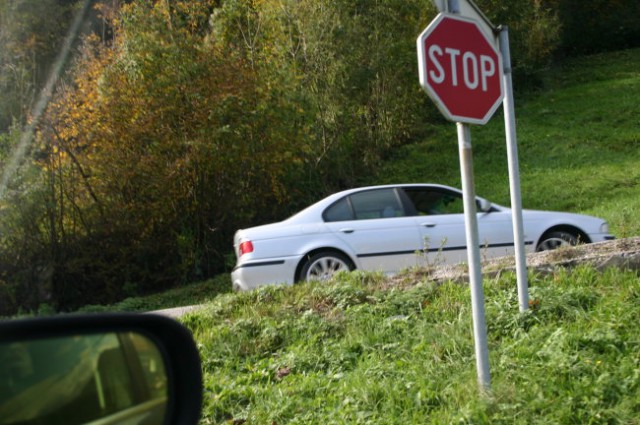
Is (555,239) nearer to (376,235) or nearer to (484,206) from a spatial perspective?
(484,206)

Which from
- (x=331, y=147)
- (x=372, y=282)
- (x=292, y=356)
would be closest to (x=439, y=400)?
(x=292, y=356)

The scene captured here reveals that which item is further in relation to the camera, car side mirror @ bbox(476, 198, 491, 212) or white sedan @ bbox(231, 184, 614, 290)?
car side mirror @ bbox(476, 198, 491, 212)

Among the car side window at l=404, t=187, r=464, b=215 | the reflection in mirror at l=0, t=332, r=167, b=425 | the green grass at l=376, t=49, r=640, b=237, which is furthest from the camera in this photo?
the green grass at l=376, t=49, r=640, b=237

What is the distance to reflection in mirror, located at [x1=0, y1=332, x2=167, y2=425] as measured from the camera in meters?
1.98

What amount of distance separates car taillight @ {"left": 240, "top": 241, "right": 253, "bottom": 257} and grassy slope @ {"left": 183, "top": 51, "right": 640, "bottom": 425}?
75.6 inches

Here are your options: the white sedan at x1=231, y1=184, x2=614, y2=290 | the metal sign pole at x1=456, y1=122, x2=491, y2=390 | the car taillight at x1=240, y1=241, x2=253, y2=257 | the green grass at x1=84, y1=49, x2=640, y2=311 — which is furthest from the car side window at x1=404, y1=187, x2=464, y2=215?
the metal sign pole at x1=456, y1=122, x2=491, y2=390

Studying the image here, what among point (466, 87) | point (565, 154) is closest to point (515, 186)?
point (466, 87)

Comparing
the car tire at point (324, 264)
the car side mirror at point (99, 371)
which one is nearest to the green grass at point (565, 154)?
the car tire at point (324, 264)

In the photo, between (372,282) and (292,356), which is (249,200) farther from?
(292,356)

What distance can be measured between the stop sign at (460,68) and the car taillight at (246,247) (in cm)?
533

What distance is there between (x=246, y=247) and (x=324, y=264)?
3.29 feet

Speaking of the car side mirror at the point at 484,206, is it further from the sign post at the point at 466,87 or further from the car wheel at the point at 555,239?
the sign post at the point at 466,87

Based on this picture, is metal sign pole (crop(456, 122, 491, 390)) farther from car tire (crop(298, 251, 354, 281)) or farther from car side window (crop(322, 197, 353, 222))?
car side window (crop(322, 197, 353, 222))

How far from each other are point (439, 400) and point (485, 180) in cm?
1500
